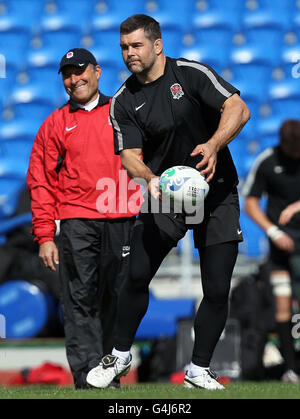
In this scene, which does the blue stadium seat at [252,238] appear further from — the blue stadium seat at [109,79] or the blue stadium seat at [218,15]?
the blue stadium seat at [218,15]

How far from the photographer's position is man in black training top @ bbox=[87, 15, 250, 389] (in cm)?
409

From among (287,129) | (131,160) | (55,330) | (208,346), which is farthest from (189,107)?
(55,330)

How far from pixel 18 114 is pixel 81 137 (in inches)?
215

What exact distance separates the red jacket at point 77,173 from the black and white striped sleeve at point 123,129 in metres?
0.60

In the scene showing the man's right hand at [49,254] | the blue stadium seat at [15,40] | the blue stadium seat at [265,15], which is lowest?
the man's right hand at [49,254]

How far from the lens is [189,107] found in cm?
410

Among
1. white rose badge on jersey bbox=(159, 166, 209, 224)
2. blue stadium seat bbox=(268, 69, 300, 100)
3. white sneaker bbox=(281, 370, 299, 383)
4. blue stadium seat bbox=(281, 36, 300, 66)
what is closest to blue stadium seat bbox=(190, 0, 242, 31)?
blue stadium seat bbox=(281, 36, 300, 66)

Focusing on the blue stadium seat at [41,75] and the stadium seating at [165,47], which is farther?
the blue stadium seat at [41,75]

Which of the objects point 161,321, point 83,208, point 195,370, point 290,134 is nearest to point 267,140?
point 290,134

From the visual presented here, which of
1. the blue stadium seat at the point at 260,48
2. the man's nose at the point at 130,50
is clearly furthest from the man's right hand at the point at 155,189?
the blue stadium seat at the point at 260,48

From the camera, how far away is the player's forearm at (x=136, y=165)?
3.97 m

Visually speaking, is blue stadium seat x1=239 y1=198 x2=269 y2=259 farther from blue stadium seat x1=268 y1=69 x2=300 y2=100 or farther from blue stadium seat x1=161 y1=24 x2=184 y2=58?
blue stadium seat x1=161 y1=24 x2=184 y2=58

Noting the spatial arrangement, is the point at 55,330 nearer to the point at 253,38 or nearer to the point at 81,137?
the point at 81,137

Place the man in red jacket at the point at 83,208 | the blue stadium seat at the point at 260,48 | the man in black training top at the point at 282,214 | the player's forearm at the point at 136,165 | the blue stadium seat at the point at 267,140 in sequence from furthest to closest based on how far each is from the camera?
the blue stadium seat at the point at 260,48
the blue stadium seat at the point at 267,140
the man in black training top at the point at 282,214
the man in red jacket at the point at 83,208
the player's forearm at the point at 136,165
